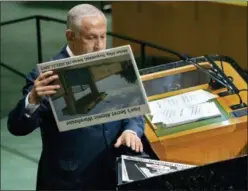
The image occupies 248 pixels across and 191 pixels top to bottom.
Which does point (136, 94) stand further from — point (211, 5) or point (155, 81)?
point (211, 5)

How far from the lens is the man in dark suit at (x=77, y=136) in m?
1.90

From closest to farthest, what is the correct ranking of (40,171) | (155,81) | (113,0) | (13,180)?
(40,171) < (155,81) < (13,180) < (113,0)

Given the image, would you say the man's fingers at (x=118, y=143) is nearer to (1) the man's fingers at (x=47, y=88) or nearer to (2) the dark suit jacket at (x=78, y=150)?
(2) the dark suit jacket at (x=78, y=150)

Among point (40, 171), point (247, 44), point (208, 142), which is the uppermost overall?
point (208, 142)

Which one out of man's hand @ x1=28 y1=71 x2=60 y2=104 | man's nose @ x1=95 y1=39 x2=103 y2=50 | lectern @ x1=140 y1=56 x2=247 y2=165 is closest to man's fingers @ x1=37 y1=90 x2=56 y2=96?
man's hand @ x1=28 y1=71 x2=60 y2=104

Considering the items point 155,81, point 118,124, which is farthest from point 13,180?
point 118,124

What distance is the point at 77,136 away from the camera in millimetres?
2062

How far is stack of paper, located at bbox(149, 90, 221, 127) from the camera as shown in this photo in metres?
2.15

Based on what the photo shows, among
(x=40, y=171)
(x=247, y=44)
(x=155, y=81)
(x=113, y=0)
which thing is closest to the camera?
(x=40, y=171)

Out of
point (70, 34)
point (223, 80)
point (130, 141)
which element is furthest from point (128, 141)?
point (223, 80)

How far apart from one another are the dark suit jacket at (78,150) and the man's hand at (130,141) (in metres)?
0.04

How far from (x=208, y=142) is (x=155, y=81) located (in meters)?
0.48

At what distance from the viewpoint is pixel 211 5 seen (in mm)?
6074

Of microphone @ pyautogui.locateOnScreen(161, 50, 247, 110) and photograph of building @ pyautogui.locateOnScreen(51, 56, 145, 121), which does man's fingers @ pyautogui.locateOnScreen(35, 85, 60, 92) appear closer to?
photograph of building @ pyautogui.locateOnScreen(51, 56, 145, 121)
